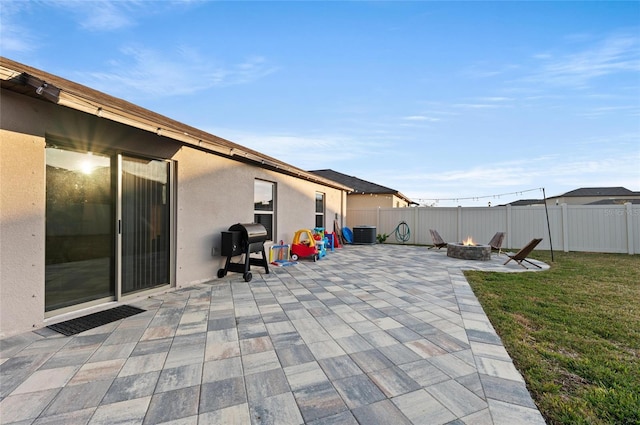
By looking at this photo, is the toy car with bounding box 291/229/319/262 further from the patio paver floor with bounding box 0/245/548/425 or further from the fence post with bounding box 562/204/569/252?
the fence post with bounding box 562/204/569/252

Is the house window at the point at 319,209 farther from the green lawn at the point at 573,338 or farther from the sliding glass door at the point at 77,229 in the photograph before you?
the sliding glass door at the point at 77,229

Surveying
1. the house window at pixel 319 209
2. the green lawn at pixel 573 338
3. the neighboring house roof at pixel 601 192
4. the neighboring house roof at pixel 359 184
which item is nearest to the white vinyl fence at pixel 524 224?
the neighboring house roof at pixel 359 184

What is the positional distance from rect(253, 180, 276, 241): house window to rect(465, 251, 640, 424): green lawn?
198 inches

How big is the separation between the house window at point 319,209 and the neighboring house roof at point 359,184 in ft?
12.2

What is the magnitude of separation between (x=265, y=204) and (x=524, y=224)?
10.7 m

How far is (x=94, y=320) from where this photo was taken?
10.1 ft

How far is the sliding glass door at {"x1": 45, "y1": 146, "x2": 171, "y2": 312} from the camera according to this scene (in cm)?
312

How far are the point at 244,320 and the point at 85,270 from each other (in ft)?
7.41

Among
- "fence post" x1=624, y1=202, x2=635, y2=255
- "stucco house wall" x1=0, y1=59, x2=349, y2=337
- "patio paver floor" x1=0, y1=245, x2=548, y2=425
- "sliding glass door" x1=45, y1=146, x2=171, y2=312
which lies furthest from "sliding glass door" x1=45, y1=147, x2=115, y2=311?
"fence post" x1=624, y1=202, x2=635, y2=255

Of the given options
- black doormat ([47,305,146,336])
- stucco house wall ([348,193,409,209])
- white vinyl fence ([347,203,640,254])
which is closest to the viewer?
black doormat ([47,305,146,336])

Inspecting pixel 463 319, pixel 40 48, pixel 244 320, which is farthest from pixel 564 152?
pixel 40 48

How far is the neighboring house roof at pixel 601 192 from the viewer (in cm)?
2781

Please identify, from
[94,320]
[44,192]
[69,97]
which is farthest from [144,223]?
[69,97]

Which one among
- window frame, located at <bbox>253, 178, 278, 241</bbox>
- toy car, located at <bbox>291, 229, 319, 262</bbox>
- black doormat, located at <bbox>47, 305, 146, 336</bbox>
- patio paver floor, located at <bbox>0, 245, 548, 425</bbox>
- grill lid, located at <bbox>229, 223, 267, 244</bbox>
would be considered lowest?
patio paver floor, located at <bbox>0, 245, 548, 425</bbox>
